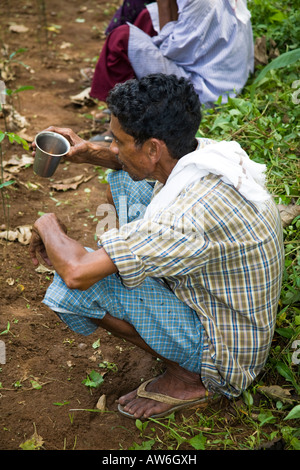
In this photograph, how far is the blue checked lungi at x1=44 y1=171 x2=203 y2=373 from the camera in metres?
1.98

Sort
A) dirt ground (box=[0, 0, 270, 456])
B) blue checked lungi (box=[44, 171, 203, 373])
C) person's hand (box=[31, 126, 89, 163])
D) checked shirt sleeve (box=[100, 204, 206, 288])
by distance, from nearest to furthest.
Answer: checked shirt sleeve (box=[100, 204, 206, 288]), blue checked lungi (box=[44, 171, 203, 373]), dirt ground (box=[0, 0, 270, 456]), person's hand (box=[31, 126, 89, 163])

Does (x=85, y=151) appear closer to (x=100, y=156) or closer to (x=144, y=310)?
(x=100, y=156)

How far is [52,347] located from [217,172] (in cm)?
122

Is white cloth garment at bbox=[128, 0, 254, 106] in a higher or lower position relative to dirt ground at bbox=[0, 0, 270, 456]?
higher

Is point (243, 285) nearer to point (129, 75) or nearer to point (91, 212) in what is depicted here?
point (91, 212)

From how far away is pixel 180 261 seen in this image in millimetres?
1803

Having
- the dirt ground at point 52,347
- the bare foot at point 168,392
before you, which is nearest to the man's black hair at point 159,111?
the bare foot at point 168,392

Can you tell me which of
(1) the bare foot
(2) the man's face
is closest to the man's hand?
(2) the man's face

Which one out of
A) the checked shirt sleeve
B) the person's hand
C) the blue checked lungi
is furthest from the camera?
the person's hand

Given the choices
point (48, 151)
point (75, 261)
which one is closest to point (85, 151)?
point (48, 151)

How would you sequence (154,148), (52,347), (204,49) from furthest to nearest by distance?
(204,49), (52,347), (154,148)

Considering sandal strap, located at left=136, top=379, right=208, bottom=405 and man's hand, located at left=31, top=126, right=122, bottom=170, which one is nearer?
sandal strap, located at left=136, top=379, right=208, bottom=405

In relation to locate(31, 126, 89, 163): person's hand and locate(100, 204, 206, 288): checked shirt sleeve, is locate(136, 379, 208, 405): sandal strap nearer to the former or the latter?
locate(100, 204, 206, 288): checked shirt sleeve
